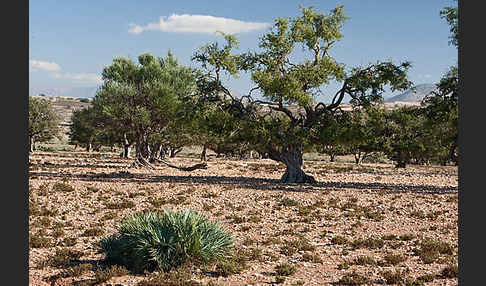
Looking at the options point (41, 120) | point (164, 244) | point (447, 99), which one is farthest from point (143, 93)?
point (41, 120)

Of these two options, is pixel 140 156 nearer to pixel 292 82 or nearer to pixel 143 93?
pixel 143 93

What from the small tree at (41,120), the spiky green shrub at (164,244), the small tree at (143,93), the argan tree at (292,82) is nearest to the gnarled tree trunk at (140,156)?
the small tree at (143,93)

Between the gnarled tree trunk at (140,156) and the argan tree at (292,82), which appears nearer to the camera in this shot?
the argan tree at (292,82)

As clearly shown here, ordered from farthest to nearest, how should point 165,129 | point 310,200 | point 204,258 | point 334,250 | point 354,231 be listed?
point 165,129, point 310,200, point 354,231, point 334,250, point 204,258

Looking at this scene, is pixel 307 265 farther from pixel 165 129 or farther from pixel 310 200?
pixel 165 129

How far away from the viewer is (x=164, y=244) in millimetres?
8875

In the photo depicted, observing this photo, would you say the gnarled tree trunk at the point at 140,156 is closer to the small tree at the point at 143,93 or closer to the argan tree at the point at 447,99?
the small tree at the point at 143,93

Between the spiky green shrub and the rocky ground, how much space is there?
0.34 metres

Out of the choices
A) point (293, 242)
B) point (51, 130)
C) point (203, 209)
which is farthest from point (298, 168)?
point (51, 130)

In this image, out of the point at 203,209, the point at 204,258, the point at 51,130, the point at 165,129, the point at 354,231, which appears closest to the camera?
the point at 204,258

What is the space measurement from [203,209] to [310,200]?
17.3 ft

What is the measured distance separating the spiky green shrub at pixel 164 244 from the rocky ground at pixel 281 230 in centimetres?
34

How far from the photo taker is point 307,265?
9.61 m

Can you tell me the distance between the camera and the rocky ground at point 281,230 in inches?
344
